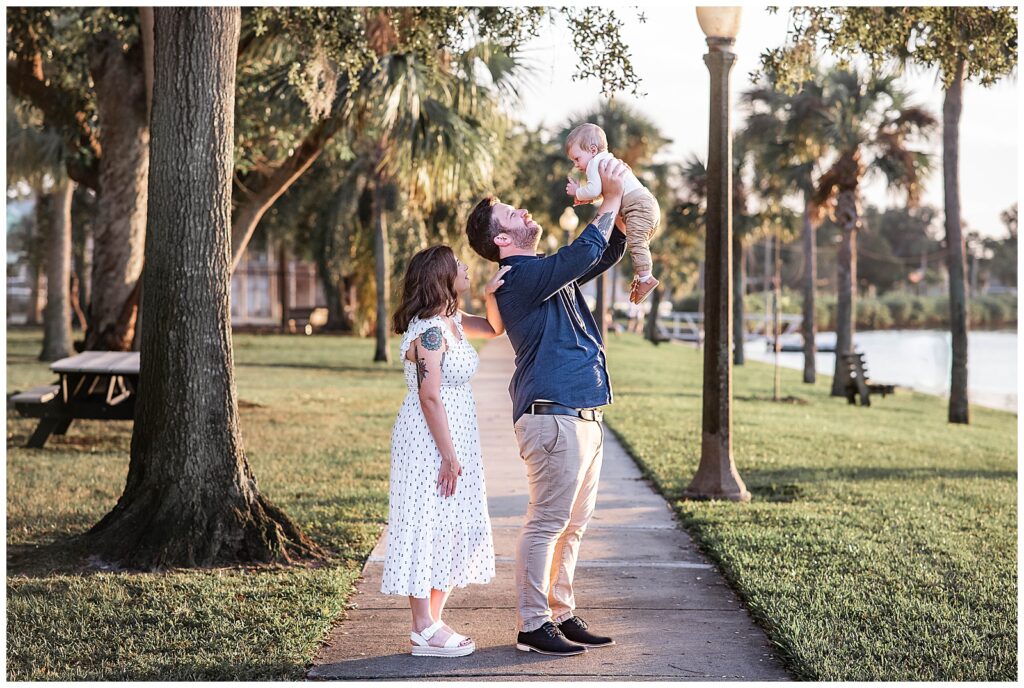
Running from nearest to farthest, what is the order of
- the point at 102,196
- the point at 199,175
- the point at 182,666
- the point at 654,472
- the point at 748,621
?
1. the point at 182,666
2. the point at 748,621
3. the point at 199,175
4. the point at 654,472
5. the point at 102,196

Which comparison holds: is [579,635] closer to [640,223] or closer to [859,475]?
[640,223]

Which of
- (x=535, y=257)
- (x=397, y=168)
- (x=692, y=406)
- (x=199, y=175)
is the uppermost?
(x=397, y=168)

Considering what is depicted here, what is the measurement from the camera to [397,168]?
15953 mm

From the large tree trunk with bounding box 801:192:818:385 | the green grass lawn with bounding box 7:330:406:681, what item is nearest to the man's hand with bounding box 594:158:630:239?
the green grass lawn with bounding box 7:330:406:681

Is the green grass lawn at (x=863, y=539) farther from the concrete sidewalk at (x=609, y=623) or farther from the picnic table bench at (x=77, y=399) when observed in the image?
the picnic table bench at (x=77, y=399)

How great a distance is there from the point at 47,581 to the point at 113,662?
145 centimetres

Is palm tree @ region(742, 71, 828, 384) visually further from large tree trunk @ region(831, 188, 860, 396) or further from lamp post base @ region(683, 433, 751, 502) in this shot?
lamp post base @ region(683, 433, 751, 502)

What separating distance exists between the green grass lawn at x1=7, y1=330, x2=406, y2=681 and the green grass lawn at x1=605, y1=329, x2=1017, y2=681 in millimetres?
2079

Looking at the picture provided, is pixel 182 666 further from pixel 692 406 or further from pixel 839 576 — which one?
pixel 692 406

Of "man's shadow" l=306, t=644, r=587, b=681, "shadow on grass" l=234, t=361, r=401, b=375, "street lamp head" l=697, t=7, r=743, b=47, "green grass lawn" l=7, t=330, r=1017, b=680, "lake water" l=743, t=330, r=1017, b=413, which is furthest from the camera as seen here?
"lake water" l=743, t=330, r=1017, b=413

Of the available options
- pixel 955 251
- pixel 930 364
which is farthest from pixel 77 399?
pixel 930 364

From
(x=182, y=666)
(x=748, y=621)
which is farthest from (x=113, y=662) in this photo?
(x=748, y=621)

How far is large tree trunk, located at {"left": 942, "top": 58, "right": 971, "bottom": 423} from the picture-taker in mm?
17797

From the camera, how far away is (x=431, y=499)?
447cm
